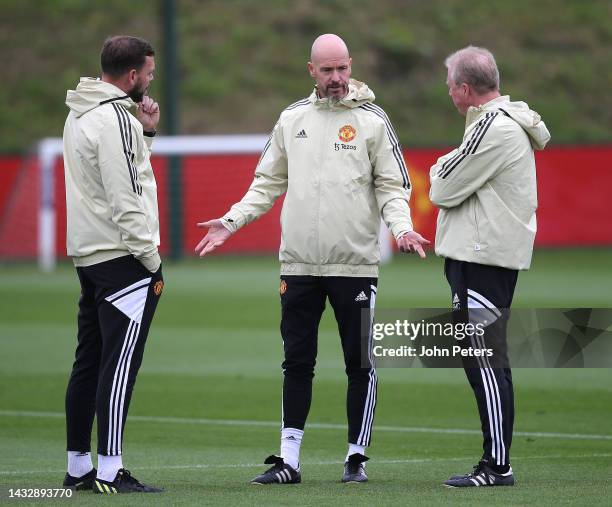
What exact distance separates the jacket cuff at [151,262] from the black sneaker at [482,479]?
67.4 inches

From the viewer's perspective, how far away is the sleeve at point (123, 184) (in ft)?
20.7

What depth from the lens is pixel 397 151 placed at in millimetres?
6980

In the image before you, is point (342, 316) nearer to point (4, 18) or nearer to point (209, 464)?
point (209, 464)

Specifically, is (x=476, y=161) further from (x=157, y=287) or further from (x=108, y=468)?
(x=108, y=468)

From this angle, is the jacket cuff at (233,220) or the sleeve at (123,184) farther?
the jacket cuff at (233,220)

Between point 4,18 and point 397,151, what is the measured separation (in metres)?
30.2

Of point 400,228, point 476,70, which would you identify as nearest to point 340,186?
point 400,228

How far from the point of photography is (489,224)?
21.4 ft

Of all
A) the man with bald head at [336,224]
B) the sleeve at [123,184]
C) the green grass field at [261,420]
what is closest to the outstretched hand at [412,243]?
the man with bald head at [336,224]

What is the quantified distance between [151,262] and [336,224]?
968mm

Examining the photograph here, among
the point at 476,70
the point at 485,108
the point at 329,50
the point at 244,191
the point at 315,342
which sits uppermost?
the point at 329,50

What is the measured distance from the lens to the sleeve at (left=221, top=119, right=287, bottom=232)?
23.4 feet

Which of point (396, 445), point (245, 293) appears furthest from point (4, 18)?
point (396, 445)

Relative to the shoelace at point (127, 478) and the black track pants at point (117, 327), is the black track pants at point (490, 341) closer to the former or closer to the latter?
the black track pants at point (117, 327)
